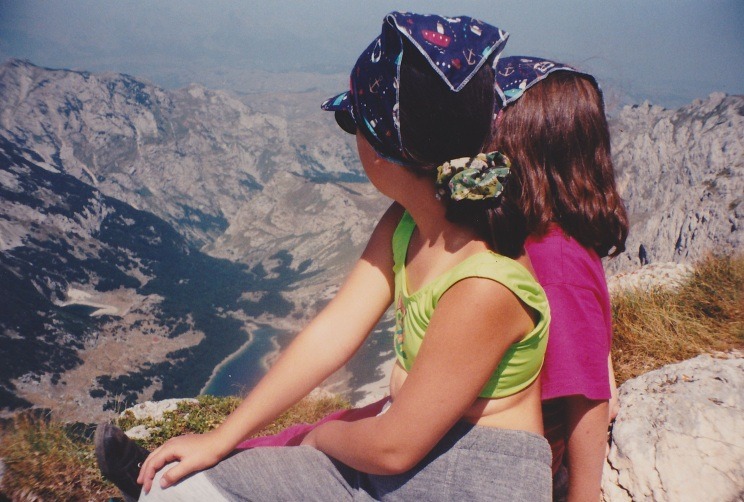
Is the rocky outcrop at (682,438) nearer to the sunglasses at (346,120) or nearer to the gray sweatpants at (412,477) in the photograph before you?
the gray sweatpants at (412,477)

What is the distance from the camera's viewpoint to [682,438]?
3660 millimetres

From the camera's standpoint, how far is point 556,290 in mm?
2736

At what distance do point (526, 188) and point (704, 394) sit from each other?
2.94 m

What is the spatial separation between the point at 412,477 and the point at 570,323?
138cm

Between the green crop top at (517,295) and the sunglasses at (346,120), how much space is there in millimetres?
1073

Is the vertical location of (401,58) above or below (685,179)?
above

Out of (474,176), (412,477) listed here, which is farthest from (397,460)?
(474,176)

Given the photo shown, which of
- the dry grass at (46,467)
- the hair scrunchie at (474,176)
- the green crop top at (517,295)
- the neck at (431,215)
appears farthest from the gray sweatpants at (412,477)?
the dry grass at (46,467)

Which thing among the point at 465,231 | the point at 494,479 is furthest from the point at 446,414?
the point at 465,231

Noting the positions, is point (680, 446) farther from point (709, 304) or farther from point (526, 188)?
point (709, 304)

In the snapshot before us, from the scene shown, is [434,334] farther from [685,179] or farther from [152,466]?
[685,179]

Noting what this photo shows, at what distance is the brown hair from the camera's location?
289 cm

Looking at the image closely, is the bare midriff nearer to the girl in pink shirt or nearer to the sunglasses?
the girl in pink shirt

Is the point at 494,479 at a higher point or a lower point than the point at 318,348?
lower
